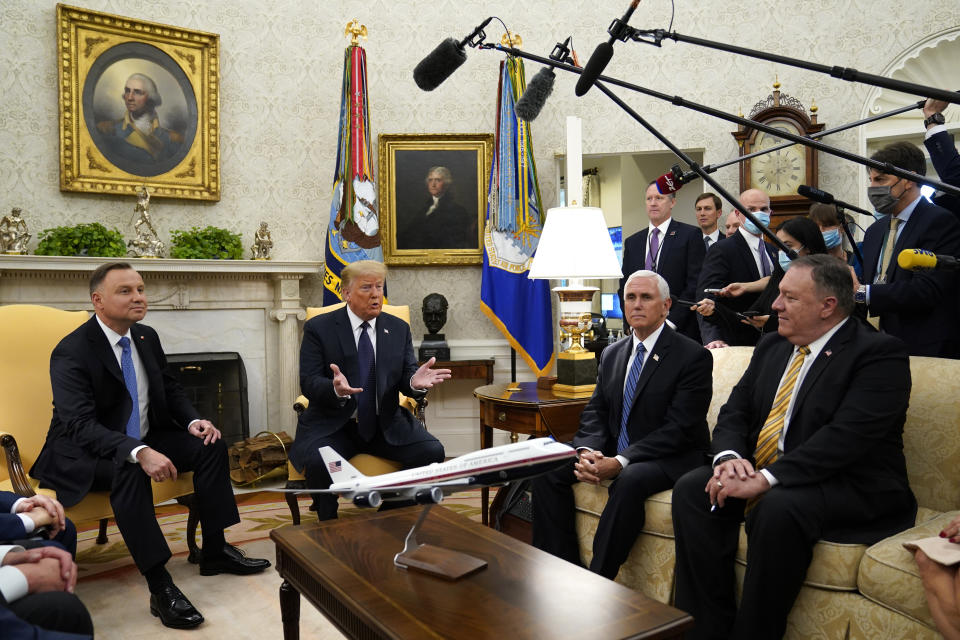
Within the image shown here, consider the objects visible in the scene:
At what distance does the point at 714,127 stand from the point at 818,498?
4.18m

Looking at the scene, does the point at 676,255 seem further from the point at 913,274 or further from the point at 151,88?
the point at 151,88

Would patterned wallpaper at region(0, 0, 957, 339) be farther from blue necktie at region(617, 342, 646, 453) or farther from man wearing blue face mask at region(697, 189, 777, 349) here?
blue necktie at region(617, 342, 646, 453)

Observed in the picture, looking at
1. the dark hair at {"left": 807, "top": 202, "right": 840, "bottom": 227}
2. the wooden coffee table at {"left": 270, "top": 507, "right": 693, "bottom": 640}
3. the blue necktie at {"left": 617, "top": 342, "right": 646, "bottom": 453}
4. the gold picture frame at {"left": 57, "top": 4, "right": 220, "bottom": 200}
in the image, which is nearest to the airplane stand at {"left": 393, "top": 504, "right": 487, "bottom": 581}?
the wooden coffee table at {"left": 270, "top": 507, "right": 693, "bottom": 640}

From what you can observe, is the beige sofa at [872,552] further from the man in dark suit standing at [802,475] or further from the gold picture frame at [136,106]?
the gold picture frame at [136,106]

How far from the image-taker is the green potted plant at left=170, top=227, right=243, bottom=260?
5102 mm

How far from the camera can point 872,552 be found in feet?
6.67

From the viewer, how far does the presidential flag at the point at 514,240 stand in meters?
5.42

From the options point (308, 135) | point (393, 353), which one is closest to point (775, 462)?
point (393, 353)

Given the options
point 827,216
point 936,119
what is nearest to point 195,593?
point 936,119

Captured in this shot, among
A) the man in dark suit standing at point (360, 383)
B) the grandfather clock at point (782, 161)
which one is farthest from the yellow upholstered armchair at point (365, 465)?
the grandfather clock at point (782, 161)

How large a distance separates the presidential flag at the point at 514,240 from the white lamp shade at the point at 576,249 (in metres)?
1.75

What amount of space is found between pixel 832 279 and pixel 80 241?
15.0ft

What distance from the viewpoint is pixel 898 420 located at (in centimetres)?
228

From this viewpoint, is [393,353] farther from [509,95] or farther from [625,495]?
[509,95]
